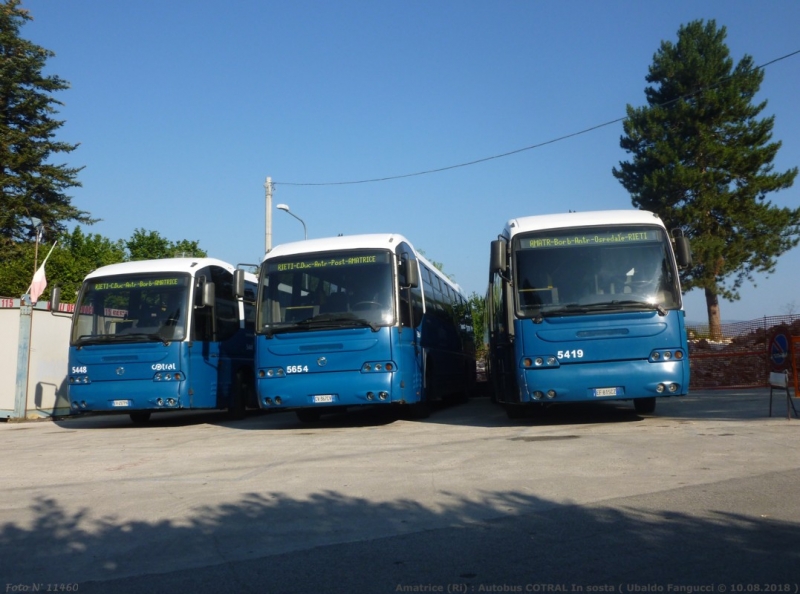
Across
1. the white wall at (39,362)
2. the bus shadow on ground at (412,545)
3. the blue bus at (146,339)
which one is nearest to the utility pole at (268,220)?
the white wall at (39,362)

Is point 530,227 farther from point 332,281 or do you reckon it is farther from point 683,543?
point 683,543

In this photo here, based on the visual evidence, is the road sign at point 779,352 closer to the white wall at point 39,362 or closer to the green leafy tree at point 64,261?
the white wall at point 39,362

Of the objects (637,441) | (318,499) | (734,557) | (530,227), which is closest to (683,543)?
(734,557)

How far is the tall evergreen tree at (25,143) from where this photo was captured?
41.1 m

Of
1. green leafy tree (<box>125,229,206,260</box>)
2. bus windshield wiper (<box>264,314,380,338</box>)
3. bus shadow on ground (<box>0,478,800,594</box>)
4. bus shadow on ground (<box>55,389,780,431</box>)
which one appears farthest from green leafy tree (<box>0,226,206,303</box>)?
bus shadow on ground (<box>0,478,800,594</box>)

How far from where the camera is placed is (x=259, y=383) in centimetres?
1420

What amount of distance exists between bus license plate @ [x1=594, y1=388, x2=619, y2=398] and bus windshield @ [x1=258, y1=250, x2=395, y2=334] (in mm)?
3483

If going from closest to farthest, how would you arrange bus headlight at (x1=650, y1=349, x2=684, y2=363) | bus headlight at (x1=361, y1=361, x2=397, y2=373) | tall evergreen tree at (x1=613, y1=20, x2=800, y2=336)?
bus headlight at (x1=650, y1=349, x2=684, y2=363)
bus headlight at (x1=361, y1=361, x2=397, y2=373)
tall evergreen tree at (x1=613, y1=20, x2=800, y2=336)

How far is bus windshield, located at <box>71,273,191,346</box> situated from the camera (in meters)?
15.7

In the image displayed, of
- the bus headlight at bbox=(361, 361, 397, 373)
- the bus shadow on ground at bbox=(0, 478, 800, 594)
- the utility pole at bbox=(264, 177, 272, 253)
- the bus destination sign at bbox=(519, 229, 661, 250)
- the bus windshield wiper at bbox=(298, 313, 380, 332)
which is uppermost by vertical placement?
the utility pole at bbox=(264, 177, 272, 253)

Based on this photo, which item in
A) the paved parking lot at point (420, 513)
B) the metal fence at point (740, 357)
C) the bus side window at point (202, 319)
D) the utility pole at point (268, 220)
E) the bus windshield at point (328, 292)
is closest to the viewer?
the paved parking lot at point (420, 513)

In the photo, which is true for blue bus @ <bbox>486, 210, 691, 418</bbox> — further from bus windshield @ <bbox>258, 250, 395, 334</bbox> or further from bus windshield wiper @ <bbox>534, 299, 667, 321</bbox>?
bus windshield @ <bbox>258, 250, 395, 334</bbox>

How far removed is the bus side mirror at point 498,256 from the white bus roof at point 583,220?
38cm

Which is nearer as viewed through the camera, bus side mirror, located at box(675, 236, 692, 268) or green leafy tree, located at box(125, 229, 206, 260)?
bus side mirror, located at box(675, 236, 692, 268)
